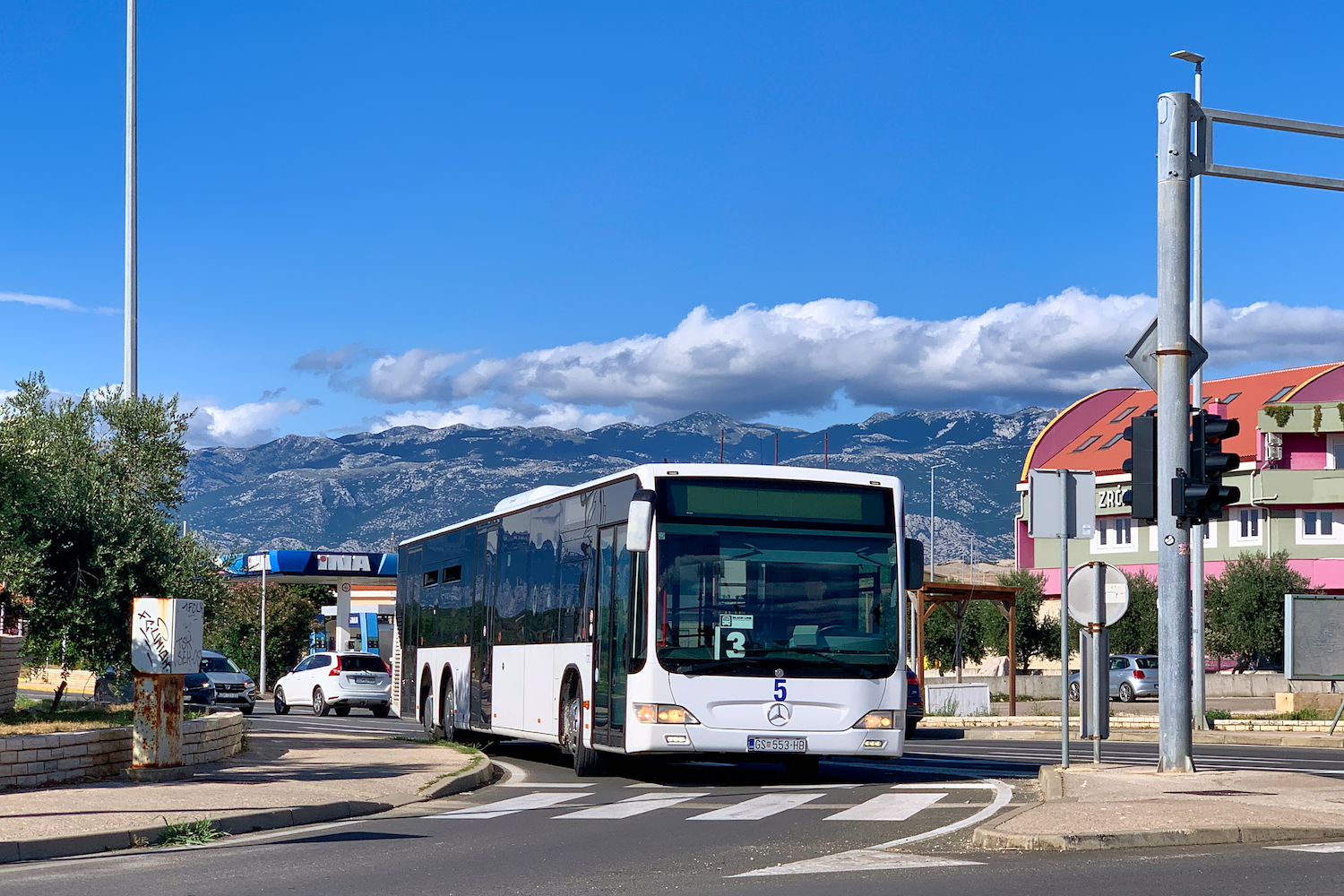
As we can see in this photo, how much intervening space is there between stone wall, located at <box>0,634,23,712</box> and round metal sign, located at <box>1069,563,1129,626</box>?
13309 mm

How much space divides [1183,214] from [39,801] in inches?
446

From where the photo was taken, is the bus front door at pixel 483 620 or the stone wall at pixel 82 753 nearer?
the stone wall at pixel 82 753

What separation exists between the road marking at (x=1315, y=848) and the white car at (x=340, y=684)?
3221 centimetres

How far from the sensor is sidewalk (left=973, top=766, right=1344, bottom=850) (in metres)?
11.2

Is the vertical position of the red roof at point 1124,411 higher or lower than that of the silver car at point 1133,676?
higher

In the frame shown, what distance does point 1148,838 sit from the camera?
36.8 feet

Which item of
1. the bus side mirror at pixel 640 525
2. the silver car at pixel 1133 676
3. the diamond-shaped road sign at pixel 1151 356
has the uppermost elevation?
the diamond-shaped road sign at pixel 1151 356

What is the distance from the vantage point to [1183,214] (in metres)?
16.1

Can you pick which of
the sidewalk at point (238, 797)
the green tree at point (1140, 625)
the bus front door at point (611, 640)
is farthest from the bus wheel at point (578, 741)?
the green tree at point (1140, 625)

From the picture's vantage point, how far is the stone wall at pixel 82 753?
13930 mm

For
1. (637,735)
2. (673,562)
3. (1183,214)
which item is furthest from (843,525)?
(1183,214)

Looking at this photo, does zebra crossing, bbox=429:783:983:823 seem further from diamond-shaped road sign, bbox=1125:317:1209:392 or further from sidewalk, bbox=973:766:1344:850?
diamond-shaped road sign, bbox=1125:317:1209:392

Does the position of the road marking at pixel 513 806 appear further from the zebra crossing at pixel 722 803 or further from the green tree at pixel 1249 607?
the green tree at pixel 1249 607

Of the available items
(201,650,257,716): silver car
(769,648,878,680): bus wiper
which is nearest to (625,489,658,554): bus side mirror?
(769,648,878,680): bus wiper
